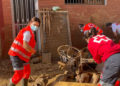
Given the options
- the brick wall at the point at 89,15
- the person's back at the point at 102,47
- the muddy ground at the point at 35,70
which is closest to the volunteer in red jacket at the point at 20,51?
the muddy ground at the point at 35,70

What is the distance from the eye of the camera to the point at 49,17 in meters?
6.15

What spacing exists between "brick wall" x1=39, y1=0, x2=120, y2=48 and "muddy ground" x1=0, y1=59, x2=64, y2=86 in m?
1.75

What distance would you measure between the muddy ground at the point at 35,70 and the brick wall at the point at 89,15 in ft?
5.75

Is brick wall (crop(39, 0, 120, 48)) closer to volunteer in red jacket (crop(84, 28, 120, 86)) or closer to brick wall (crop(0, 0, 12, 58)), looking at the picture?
brick wall (crop(0, 0, 12, 58))

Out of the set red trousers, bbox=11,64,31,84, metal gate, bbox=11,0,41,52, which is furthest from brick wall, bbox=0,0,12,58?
red trousers, bbox=11,64,31,84

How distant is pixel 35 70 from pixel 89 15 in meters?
3.30

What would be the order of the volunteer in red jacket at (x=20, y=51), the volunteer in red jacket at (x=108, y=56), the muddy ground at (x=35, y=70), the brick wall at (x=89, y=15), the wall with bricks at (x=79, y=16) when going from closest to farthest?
the volunteer in red jacket at (x=108, y=56) → the volunteer in red jacket at (x=20, y=51) → the muddy ground at (x=35, y=70) → the wall with bricks at (x=79, y=16) → the brick wall at (x=89, y=15)

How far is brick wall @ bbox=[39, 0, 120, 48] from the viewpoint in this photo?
6.78 meters

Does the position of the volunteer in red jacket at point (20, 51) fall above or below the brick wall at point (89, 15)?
below

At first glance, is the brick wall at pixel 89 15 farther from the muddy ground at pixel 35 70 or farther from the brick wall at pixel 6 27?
the brick wall at pixel 6 27

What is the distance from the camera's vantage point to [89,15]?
689 cm

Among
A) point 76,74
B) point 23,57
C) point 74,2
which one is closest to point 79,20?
point 74,2

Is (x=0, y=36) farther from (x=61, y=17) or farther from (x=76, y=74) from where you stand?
(x=76, y=74)

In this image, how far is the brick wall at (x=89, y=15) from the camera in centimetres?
678
